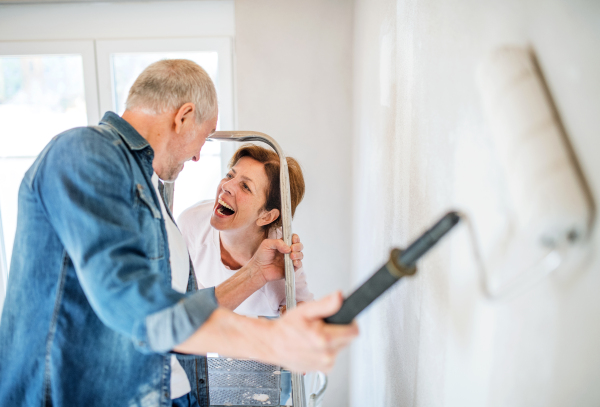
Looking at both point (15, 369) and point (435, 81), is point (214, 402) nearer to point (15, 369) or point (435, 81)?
point (15, 369)

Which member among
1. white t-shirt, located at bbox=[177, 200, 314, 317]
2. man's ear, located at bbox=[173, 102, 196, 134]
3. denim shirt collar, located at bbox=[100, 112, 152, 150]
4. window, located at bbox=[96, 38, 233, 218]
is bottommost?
white t-shirt, located at bbox=[177, 200, 314, 317]

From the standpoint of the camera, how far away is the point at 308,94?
7.80 feet

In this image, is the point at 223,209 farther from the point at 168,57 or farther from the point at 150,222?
the point at 168,57

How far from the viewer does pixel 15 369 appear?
88 centimetres

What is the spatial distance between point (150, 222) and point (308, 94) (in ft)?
5.55

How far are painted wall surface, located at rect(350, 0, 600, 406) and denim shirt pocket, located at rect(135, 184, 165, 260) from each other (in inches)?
21.3

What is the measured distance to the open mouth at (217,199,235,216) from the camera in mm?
1537

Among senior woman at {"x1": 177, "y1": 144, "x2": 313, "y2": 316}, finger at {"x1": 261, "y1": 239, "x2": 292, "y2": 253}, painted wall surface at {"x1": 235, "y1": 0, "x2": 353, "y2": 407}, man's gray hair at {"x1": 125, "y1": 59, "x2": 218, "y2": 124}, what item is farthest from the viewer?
painted wall surface at {"x1": 235, "y1": 0, "x2": 353, "y2": 407}

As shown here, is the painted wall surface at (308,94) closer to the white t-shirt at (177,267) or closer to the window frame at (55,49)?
the window frame at (55,49)

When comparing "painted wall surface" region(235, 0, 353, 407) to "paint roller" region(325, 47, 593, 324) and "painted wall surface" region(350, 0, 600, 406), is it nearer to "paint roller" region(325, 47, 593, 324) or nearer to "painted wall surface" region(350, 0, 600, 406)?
"painted wall surface" region(350, 0, 600, 406)

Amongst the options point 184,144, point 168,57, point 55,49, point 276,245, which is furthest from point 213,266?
point 55,49

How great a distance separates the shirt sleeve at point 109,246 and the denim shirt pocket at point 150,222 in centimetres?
6

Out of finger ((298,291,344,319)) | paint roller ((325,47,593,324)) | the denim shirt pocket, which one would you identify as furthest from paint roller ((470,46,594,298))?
the denim shirt pocket

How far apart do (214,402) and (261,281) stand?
48 cm
